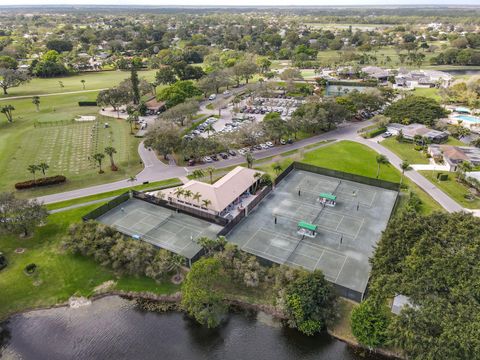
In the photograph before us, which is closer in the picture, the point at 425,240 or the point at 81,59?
the point at 425,240

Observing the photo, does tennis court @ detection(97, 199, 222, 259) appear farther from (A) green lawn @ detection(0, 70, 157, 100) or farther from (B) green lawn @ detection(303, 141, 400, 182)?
(A) green lawn @ detection(0, 70, 157, 100)

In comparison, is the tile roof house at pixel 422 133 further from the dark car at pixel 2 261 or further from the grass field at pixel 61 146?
the dark car at pixel 2 261

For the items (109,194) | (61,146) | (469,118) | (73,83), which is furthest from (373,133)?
(73,83)

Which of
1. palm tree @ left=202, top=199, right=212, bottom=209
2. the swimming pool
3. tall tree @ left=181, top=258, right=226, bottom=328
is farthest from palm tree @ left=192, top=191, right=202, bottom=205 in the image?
the swimming pool

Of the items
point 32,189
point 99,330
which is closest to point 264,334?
point 99,330

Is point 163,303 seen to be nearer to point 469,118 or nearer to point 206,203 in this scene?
point 206,203

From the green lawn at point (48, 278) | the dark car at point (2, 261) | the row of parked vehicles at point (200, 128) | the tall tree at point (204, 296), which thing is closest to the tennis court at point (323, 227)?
the tall tree at point (204, 296)

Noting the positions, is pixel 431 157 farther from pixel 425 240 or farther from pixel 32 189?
pixel 32 189
